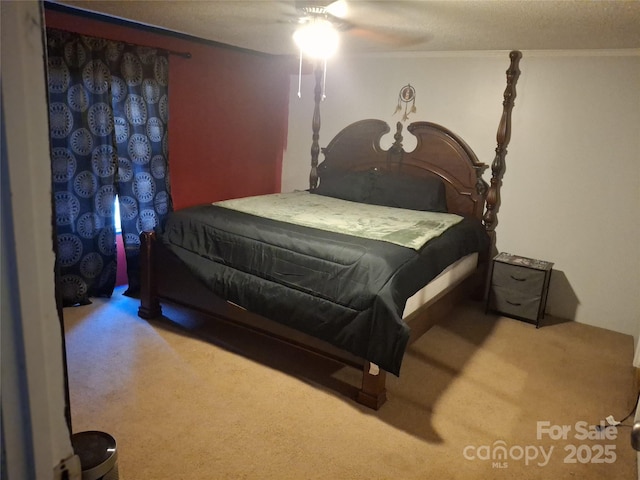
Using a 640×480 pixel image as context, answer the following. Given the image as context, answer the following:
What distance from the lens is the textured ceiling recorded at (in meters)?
2.35

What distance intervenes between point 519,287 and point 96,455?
131 inches

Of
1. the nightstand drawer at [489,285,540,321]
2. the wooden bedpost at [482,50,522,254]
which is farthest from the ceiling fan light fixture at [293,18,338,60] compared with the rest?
the nightstand drawer at [489,285,540,321]

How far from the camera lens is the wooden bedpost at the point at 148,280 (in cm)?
308

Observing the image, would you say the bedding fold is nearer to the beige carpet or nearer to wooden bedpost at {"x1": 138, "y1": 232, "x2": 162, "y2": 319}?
wooden bedpost at {"x1": 138, "y1": 232, "x2": 162, "y2": 319}

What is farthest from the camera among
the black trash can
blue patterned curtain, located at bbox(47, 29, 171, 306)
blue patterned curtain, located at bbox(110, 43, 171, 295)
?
blue patterned curtain, located at bbox(110, 43, 171, 295)

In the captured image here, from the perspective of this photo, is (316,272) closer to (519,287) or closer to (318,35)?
(318,35)

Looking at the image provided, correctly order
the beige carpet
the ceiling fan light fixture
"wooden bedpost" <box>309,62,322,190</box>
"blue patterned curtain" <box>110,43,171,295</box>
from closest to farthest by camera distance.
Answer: the beige carpet < the ceiling fan light fixture < "blue patterned curtain" <box>110,43,171,295</box> < "wooden bedpost" <box>309,62,322,190</box>

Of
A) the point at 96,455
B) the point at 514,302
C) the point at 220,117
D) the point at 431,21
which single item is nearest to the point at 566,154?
the point at 514,302

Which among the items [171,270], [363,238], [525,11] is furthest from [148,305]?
[525,11]

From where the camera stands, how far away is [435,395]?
2490mm

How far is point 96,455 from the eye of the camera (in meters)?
0.68

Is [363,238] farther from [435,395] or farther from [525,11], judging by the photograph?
[525,11]

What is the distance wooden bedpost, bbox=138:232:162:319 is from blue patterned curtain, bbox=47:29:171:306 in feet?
1.67

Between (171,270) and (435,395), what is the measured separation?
1.79 metres
